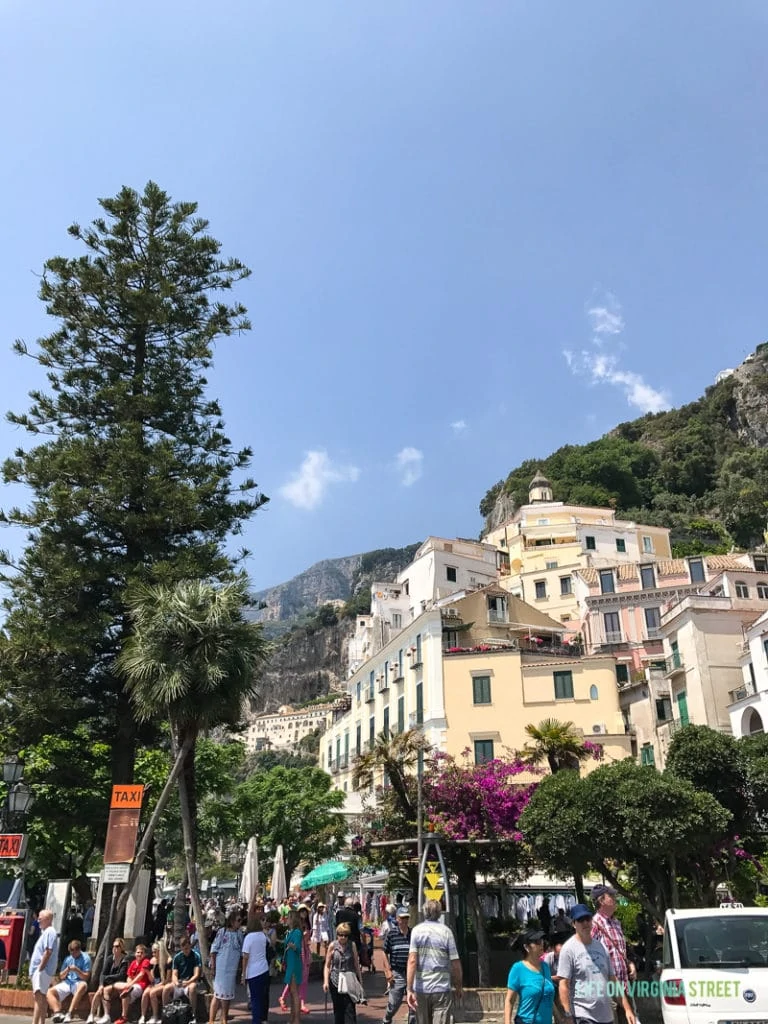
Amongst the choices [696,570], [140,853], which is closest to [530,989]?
[140,853]

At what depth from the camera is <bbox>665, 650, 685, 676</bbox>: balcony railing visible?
32938mm

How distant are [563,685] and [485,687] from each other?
11.0ft

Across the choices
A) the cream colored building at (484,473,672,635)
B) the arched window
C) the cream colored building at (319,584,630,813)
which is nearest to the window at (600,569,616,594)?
the cream colored building at (484,473,672,635)

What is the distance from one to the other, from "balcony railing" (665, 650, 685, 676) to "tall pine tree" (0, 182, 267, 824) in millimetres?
20414

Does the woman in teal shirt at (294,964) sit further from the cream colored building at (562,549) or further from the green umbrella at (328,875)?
the cream colored building at (562,549)

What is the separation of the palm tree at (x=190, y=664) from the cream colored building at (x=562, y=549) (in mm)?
37870

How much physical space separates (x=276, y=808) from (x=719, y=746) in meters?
28.1

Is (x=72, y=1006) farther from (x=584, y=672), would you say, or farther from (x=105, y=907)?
(x=584, y=672)

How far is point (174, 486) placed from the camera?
1950 cm

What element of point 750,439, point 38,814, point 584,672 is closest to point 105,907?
point 38,814

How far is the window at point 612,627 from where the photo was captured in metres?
44.0

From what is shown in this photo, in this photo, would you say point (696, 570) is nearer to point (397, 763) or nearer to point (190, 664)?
point (397, 763)

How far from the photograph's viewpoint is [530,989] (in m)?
6.38

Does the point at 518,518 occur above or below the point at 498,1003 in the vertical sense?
above
